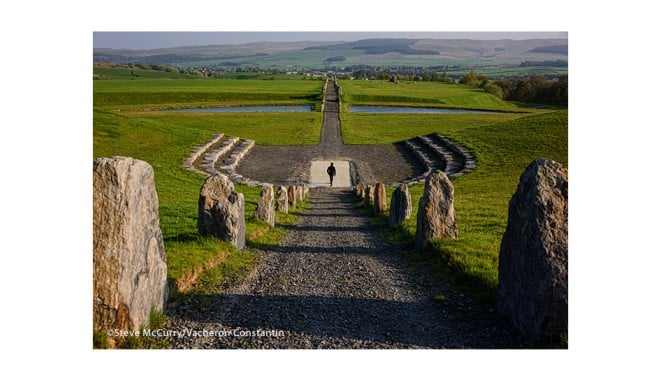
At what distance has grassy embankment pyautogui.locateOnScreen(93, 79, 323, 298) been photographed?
13.5m

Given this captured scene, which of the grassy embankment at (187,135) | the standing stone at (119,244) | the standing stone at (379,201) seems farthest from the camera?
the standing stone at (379,201)

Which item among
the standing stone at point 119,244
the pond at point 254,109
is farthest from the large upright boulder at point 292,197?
the pond at point 254,109

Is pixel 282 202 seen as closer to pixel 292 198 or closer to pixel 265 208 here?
pixel 292 198

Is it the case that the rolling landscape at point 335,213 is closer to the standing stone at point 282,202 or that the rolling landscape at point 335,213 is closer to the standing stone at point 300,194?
the standing stone at point 300,194

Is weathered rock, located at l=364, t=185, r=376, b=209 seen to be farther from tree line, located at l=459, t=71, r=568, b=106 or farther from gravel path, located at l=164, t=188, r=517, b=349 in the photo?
gravel path, located at l=164, t=188, r=517, b=349

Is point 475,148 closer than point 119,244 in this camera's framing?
No

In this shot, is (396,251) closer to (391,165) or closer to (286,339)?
(286,339)

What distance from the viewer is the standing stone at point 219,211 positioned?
1491 centimetres

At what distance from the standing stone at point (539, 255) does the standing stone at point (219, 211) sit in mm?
7397

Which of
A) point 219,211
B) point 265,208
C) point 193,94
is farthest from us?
point 193,94

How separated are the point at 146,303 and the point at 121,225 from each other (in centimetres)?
129

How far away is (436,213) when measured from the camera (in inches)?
623

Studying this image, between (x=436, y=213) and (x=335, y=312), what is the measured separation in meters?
6.27

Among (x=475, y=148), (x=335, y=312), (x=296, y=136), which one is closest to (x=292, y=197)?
(x=335, y=312)
